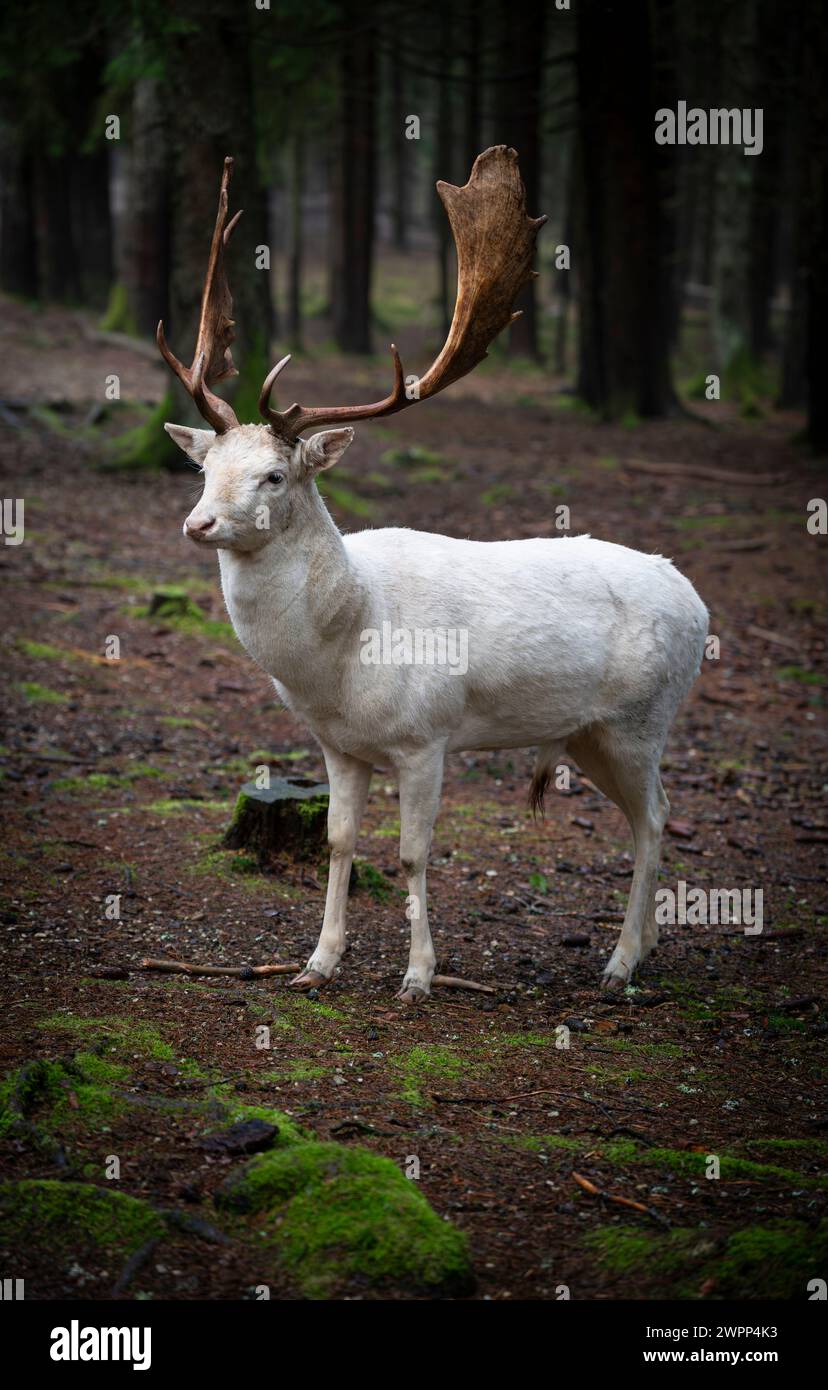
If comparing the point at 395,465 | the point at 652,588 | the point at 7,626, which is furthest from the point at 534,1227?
the point at 395,465

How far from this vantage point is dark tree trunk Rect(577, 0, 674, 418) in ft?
67.3

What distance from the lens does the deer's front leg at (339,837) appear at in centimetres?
648

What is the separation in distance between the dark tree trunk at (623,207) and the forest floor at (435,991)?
8285 millimetres

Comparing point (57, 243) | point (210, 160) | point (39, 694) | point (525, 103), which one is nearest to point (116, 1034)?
point (39, 694)

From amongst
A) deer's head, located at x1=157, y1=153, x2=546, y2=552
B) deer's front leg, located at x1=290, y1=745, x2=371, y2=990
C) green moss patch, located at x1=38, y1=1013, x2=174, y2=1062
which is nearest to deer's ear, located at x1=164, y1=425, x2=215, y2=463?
deer's head, located at x1=157, y1=153, x2=546, y2=552

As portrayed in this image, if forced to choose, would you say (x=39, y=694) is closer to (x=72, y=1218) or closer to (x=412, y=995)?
(x=412, y=995)

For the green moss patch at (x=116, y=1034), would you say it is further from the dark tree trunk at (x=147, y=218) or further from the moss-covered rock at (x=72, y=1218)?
the dark tree trunk at (x=147, y=218)

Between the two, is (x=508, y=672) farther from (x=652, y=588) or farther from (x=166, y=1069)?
(x=166, y=1069)

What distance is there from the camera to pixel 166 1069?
5289mm

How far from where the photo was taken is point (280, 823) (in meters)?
7.69

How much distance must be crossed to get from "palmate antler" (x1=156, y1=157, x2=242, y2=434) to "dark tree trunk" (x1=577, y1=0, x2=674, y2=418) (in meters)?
15.4

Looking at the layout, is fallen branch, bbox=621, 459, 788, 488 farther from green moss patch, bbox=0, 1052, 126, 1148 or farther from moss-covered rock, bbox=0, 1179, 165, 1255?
moss-covered rock, bbox=0, 1179, 165, 1255

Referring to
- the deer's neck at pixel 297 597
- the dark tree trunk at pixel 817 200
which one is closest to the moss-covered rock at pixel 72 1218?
the deer's neck at pixel 297 597
